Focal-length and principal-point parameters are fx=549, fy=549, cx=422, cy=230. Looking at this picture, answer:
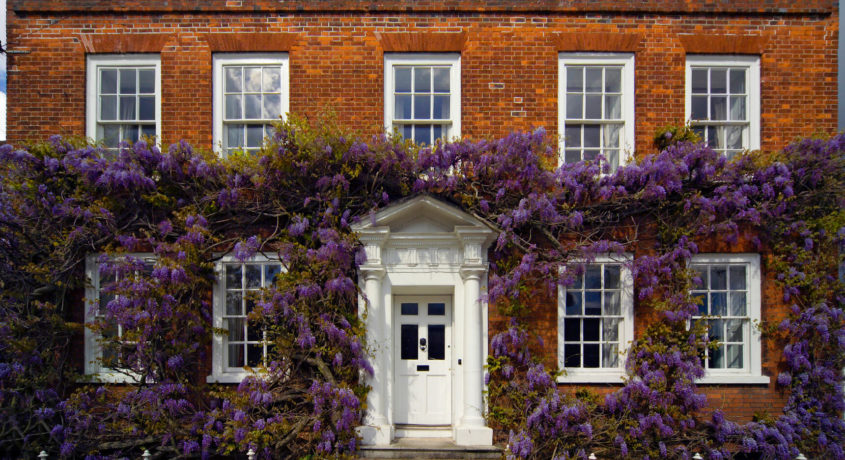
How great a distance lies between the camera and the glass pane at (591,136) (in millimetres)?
8375

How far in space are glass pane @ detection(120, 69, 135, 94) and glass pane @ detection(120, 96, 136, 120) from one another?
0.11 meters

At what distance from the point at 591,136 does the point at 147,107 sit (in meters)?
6.83

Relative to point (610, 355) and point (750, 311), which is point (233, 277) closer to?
point (610, 355)

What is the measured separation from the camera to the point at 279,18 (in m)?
8.31

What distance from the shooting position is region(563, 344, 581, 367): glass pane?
316 inches

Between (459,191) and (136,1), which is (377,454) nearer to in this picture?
(459,191)

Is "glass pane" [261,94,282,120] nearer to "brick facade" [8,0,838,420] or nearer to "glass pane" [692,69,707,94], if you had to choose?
"brick facade" [8,0,838,420]

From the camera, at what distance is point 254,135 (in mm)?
8375

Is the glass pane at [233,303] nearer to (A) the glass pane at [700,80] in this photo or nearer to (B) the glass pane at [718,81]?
(A) the glass pane at [700,80]

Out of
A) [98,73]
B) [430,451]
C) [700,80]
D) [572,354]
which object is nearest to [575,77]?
[700,80]

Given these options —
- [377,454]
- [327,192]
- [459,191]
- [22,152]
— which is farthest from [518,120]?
[22,152]

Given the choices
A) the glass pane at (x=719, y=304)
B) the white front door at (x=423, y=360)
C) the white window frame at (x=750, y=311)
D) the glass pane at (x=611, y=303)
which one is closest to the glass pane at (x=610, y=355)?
the glass pane at (x=611, y=303)

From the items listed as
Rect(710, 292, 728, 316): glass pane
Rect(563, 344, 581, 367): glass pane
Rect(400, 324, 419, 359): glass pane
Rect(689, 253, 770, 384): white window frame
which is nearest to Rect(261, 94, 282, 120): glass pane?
Rect(400, 324, 419, 359): glass pane

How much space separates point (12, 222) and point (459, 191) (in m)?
6.19
